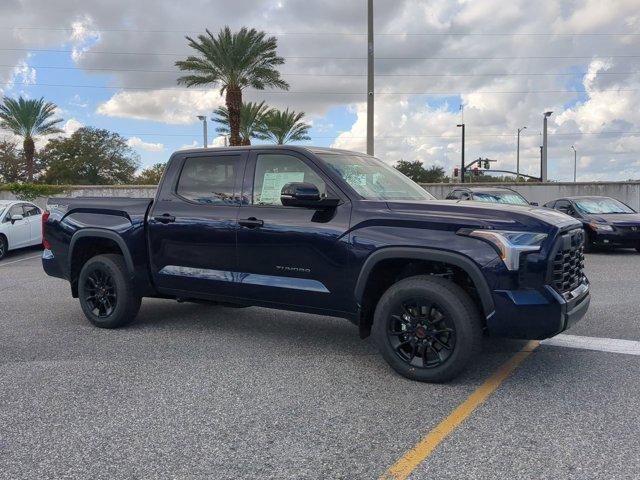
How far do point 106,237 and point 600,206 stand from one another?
12.3m

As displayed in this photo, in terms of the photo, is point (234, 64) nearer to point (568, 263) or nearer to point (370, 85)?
point (370, 85)

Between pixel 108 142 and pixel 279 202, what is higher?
pixel 108 142

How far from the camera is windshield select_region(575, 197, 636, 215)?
13988 mm

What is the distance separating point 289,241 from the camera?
4.85m

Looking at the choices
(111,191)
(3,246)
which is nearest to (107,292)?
(3,246)

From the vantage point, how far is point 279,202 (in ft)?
16.7

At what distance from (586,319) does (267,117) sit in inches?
1189

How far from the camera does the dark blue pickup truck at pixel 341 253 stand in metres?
4.08

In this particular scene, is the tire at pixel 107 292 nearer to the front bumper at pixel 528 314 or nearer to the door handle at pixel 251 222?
the door handle at pixel 251 222

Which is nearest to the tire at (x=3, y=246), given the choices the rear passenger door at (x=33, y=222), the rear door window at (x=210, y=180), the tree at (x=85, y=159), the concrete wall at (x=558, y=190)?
the rear passenger door at (x=33, y=222)

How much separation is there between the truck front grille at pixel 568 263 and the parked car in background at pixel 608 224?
9.20 metres

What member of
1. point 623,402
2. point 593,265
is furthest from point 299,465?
point 593,265

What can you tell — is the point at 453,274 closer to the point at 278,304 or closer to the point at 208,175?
the point at 278,304

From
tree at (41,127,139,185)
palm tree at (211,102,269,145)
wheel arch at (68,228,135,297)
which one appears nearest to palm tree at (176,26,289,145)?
palm tree at (211,102,269,145)
